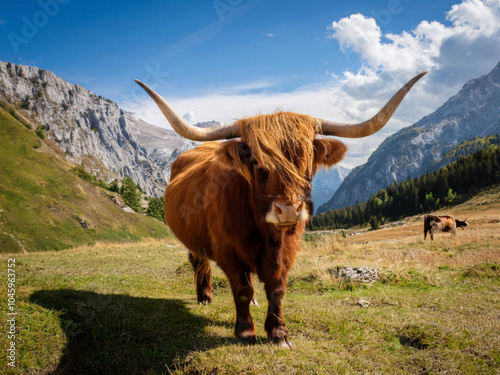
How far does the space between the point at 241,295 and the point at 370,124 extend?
2.85 m

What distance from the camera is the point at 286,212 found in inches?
111

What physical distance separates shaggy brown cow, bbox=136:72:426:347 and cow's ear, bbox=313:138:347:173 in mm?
13

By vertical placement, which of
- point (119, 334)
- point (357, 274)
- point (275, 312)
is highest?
point (275, 312)

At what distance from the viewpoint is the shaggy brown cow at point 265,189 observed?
3.08 meters

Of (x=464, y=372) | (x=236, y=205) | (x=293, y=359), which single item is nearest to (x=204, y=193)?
(x=236, y=205)

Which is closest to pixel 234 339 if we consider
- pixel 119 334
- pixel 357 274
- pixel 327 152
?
pixel 119 334

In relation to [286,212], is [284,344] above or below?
below

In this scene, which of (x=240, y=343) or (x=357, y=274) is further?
(x=357, y=274)

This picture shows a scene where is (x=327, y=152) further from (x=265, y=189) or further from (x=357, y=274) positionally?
(x=357, y=274)

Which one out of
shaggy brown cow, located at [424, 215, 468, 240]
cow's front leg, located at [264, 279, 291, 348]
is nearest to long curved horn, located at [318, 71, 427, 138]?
cow's front leg, located at [264, 279, 291, 348]

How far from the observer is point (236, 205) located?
383 centimetres

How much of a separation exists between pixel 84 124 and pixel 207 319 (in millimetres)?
229760

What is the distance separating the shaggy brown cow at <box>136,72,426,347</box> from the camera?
3079 millimetres

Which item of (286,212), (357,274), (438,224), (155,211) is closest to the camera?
(286,212)
